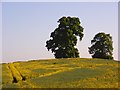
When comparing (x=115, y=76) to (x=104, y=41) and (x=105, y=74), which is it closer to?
(x=105, y=74)

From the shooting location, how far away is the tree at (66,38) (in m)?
65.6

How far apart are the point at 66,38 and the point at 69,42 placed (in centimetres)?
103

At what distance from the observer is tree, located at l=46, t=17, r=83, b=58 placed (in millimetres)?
65562

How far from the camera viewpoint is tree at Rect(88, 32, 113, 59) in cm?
7088

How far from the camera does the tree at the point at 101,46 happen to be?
70875 mm

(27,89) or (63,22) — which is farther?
(63,22)

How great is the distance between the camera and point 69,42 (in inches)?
2569

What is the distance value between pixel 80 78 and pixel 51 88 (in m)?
6.23

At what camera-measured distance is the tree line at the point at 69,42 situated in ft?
215

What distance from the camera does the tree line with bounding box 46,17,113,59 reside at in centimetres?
6563

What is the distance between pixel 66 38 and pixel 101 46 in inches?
380

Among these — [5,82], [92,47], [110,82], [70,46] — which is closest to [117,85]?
[110,82]

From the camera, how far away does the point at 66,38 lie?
65562 millimetres

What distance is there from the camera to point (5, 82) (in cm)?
3312
